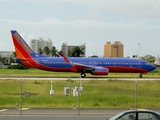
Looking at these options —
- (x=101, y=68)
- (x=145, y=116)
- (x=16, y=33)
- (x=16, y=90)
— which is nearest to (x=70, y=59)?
(x=101, y=68)

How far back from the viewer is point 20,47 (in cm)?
5581

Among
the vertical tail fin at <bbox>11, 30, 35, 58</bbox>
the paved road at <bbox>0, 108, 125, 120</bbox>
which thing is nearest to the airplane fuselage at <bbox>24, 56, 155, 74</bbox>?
the vertical tail fin at <bbox>11, 30, 35, 58</bbox>

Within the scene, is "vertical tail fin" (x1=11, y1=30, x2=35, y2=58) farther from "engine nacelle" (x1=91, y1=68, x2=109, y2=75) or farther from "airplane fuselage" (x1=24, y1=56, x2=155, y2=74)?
"engine nacelle" (x1=91, y1=68, x2=109, y2=75)

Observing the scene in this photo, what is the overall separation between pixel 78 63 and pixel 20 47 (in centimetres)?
903

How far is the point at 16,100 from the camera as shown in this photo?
25312mm

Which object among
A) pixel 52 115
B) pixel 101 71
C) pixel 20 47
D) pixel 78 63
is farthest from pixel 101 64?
pixel 52 115

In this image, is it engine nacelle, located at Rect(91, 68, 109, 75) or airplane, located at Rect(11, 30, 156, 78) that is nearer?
engine nacelle, located at Rect(91, 68, 109, 75)

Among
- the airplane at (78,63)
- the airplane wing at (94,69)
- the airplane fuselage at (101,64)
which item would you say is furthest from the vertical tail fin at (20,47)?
the airplane wing at (94,69)

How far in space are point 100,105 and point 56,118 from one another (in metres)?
7.54

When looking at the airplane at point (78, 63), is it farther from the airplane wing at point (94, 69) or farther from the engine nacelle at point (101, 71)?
the engine nacelle at point (101, 71)

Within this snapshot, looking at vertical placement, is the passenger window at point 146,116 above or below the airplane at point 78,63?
below

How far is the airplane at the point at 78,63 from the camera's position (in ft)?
177

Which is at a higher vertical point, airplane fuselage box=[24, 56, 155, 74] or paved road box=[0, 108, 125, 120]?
airplane fuselage box=[24, 56, 155, 74]

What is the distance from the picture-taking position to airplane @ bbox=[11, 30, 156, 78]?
2127 inches
